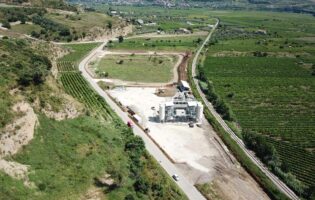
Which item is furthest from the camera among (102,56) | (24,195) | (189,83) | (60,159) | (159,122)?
(102,56)

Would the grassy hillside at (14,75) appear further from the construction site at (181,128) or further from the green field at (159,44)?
the green field at (159,44)

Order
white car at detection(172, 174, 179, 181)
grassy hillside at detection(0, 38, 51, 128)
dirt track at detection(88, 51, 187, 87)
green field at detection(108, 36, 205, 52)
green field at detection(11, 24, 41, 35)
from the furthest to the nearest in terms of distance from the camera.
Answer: green field at detection(108, 36, 205, 52) < green field at detection(11, 24, 41, 35) < dirt track at detection(88, 51, 187, 87) < white car at detection(172, 174, 179, 181) < grassy hillside at detection(0, 38, 51, 128)

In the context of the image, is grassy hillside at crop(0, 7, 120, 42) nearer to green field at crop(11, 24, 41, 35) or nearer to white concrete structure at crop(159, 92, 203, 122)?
green field at crop(11, 24, 41, 35)

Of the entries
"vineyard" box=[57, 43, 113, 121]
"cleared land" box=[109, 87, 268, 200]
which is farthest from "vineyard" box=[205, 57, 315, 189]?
"vineyard" box=[57, 43, 113, 121]

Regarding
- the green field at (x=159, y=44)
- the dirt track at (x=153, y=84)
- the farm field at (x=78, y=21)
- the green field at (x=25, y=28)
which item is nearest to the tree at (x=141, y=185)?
the dirt track at (x=153, y=84)

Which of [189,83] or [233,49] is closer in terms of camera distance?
[189,83]

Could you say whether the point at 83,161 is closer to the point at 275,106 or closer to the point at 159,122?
the point at 159,122

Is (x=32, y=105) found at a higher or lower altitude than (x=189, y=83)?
higher

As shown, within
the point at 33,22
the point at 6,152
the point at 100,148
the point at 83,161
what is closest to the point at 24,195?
the point at 6,152

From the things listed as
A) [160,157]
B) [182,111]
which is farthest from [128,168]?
[182,111]
